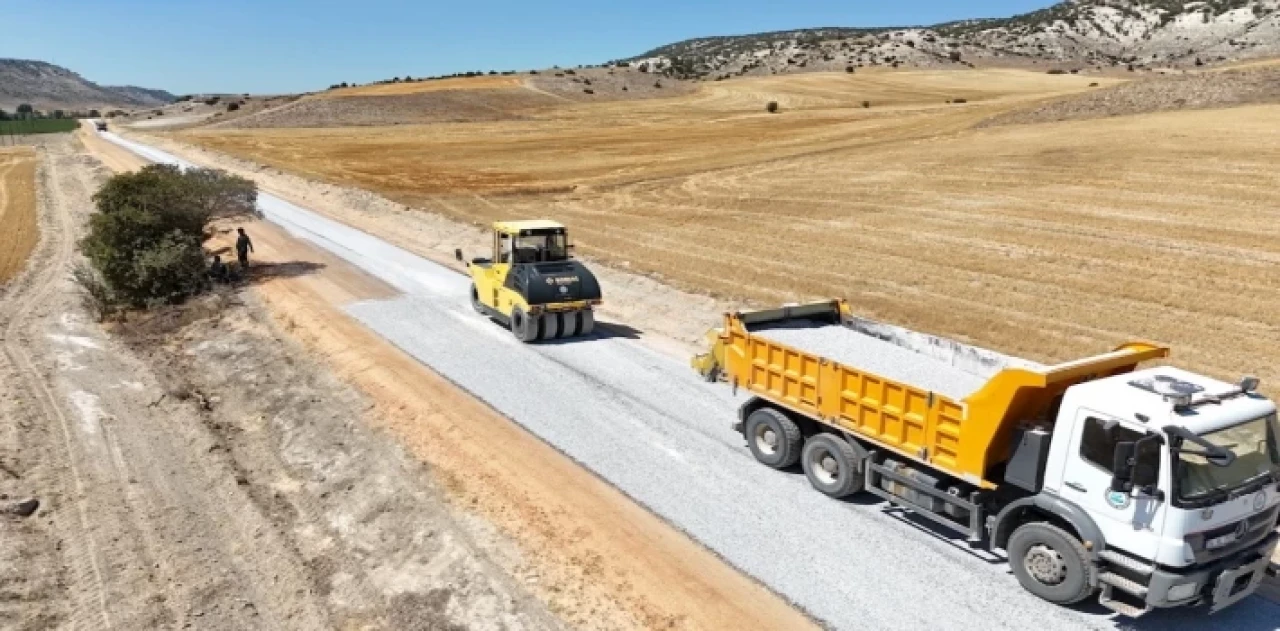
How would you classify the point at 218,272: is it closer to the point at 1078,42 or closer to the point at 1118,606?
the point at 1118,606

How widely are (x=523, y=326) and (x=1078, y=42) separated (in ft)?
A: 460

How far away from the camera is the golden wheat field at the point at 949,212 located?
19.6 meters

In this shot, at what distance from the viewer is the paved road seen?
29.9 ft

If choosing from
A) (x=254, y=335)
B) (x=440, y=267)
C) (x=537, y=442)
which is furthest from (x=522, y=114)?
(x=537, y=442)

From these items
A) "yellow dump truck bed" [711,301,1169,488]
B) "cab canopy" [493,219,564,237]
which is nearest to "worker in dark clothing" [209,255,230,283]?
"cab canopy" [493,219,564,237]

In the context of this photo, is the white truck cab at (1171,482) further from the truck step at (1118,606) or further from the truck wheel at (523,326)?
the truck wheel at (523,326)

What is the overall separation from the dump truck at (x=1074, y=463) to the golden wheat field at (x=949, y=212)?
793 centimetres

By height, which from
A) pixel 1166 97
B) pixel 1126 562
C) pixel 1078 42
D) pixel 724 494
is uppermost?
pixel 1078 42

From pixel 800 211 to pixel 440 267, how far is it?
1375 cm

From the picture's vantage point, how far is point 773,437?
1234cm

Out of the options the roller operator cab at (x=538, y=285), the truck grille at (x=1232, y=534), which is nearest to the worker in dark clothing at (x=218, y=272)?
the roller operator cab at (x=538, y=285)

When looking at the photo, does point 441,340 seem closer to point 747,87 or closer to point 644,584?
point 644,584

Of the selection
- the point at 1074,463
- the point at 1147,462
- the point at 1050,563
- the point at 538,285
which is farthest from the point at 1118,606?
the point at 538,285

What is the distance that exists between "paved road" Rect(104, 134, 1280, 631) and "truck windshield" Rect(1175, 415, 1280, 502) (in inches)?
68.0
